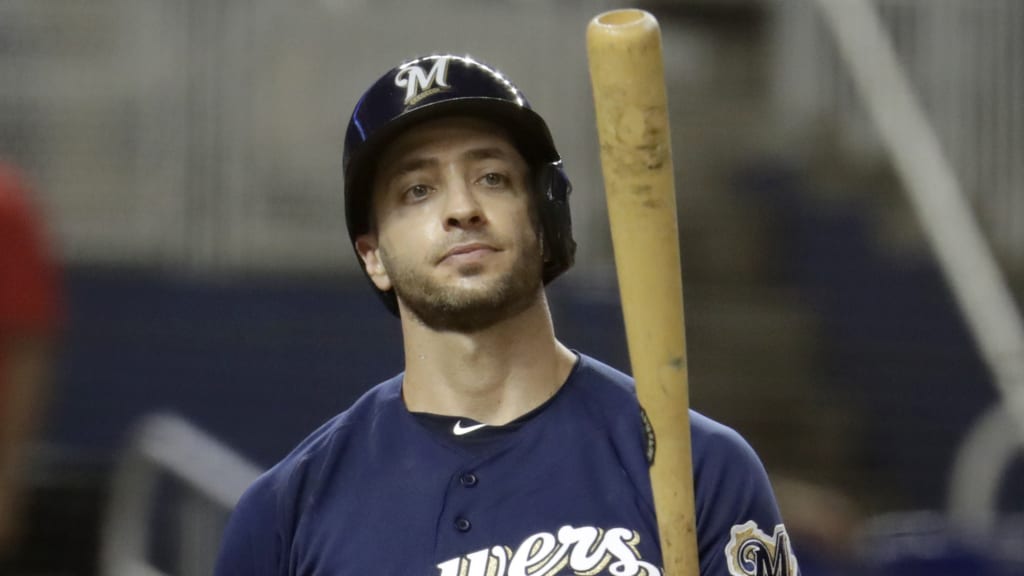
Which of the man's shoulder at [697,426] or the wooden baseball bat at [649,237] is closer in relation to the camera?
the wooden baseball bat at [649,237]

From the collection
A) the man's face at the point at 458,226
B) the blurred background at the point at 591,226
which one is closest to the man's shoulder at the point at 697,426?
the man's face at the point at 458,226

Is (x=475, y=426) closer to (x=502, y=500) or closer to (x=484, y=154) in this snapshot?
(x=502, y=500)

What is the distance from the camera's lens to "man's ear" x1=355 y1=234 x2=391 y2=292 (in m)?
2.19

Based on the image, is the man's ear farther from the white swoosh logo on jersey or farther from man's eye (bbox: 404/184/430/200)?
the white swoosh logo on jersey

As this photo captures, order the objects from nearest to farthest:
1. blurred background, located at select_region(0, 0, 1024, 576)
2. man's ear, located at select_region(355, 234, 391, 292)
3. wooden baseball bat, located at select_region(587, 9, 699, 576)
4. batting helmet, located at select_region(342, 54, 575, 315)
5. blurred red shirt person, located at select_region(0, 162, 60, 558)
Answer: wooden baseball bat, located at select_region(587, 9, 699, 576) < batting helmet, located at select_region(342, 54, 575, 315) < man's ear, located at select_region(355, 234, 391, 292) < blurred red shirt person, located at select_region(0, 162, 60, 558) < blurred background, located at select_region(0, 0, 1024, 576)

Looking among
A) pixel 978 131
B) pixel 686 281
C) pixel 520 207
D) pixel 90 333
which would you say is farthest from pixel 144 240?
pixel 520 207

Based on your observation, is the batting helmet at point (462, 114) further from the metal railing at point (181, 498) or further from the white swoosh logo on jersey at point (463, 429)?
the metal railing at point (181, 498)

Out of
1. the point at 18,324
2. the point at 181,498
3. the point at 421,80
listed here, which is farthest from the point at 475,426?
the point at 181,498

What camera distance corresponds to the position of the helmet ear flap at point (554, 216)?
207 cm

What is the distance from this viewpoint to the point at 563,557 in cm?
191

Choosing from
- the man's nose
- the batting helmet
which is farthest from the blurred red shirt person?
the man's nose

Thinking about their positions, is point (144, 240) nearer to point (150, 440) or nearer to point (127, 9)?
point (127, 9)

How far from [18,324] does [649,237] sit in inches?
62.7

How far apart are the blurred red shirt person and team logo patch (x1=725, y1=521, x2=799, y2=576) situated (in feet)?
5.14
